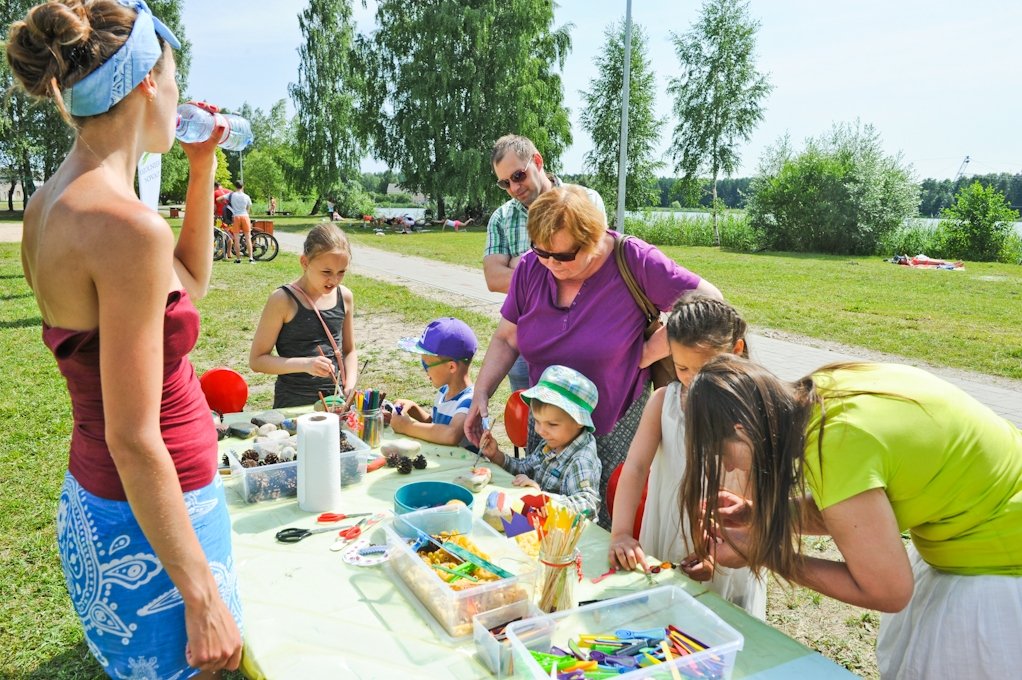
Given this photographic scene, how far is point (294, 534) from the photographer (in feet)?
6.32

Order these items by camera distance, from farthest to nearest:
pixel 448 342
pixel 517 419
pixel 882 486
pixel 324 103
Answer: pixel 324 103 → pixel 448 342 → pixel 517 419 → pixel 882 486

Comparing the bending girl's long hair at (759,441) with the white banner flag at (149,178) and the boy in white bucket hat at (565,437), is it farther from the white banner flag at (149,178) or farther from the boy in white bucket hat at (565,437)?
the white banner flag at (149,178)

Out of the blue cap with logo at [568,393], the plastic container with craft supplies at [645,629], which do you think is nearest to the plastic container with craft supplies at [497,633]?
the plastic container with craft supplies at [645,629]

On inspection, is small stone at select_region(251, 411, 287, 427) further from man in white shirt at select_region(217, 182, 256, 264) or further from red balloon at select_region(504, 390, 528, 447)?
man in white shirt at select_region(217, 182, 256, 264)

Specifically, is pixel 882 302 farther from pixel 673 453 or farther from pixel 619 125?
pixel 619 125

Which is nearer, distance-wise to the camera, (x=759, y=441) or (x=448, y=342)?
(x=759, y=441)

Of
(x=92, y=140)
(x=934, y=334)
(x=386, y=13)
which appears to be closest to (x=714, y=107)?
(x=386, y=13)

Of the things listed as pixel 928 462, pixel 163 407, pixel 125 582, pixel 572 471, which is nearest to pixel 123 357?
pixel 163 407

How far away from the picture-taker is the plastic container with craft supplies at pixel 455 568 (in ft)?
4.91

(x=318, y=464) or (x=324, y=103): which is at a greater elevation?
(x=324, y=103)

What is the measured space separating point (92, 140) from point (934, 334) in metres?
9.23

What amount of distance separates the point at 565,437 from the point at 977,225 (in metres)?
22.5

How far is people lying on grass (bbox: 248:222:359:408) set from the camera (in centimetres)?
324

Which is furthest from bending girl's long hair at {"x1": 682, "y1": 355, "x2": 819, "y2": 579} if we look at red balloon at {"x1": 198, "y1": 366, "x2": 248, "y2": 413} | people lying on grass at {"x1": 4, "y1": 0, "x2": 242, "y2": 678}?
red balloon at {"x1": 198, "y1": 366, "x2": 248, "y2": 413}
